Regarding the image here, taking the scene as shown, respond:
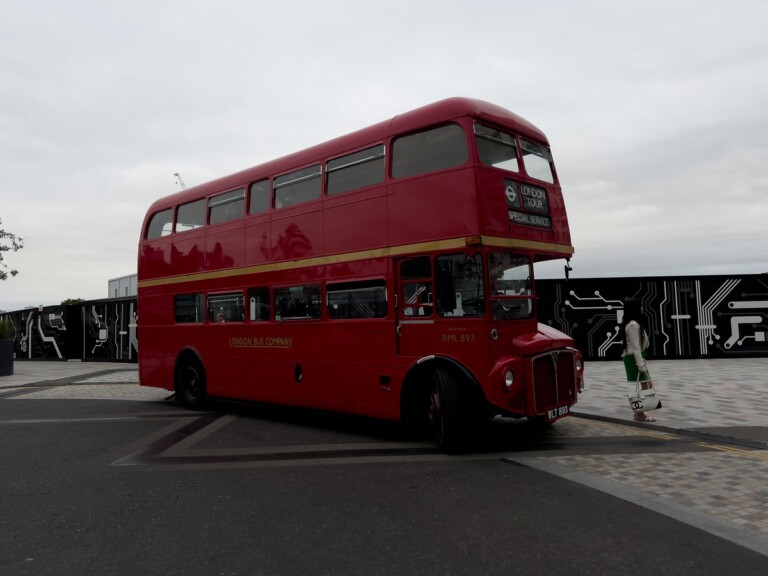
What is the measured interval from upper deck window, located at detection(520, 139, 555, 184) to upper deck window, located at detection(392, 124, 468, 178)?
1.09m

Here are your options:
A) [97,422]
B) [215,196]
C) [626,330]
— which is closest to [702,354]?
[626,330]

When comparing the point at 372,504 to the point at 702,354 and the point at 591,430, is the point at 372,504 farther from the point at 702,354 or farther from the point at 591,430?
the point at 702,354

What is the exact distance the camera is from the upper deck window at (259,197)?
8.87 meters

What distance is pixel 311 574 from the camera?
320 centimetres

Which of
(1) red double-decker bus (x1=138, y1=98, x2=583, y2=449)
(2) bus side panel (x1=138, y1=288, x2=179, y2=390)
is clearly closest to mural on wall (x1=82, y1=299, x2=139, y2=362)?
(2) bus side panel (x1=138, y1=288, x2=179, y2=390)

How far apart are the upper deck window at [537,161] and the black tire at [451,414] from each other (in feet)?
9.38

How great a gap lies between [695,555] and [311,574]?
239cm

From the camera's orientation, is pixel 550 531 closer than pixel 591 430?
Yes

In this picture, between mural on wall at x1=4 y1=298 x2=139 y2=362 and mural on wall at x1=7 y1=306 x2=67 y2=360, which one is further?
mural on wall at x1=7 y1=306 x2=67 y2=360

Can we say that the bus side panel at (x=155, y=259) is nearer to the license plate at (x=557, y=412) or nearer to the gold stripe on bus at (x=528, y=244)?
the gold stripe on bus at (x=528, y=244)

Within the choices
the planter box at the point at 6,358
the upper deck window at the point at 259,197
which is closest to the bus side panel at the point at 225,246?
the upper deck window at the point at 259,197

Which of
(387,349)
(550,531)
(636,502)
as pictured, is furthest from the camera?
(387,349)

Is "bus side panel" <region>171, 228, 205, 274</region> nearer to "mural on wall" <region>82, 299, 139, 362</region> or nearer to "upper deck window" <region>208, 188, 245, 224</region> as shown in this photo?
"upper deck window" <region>208, 188, 245, 224</region>

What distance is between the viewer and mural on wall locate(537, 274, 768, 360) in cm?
1758
